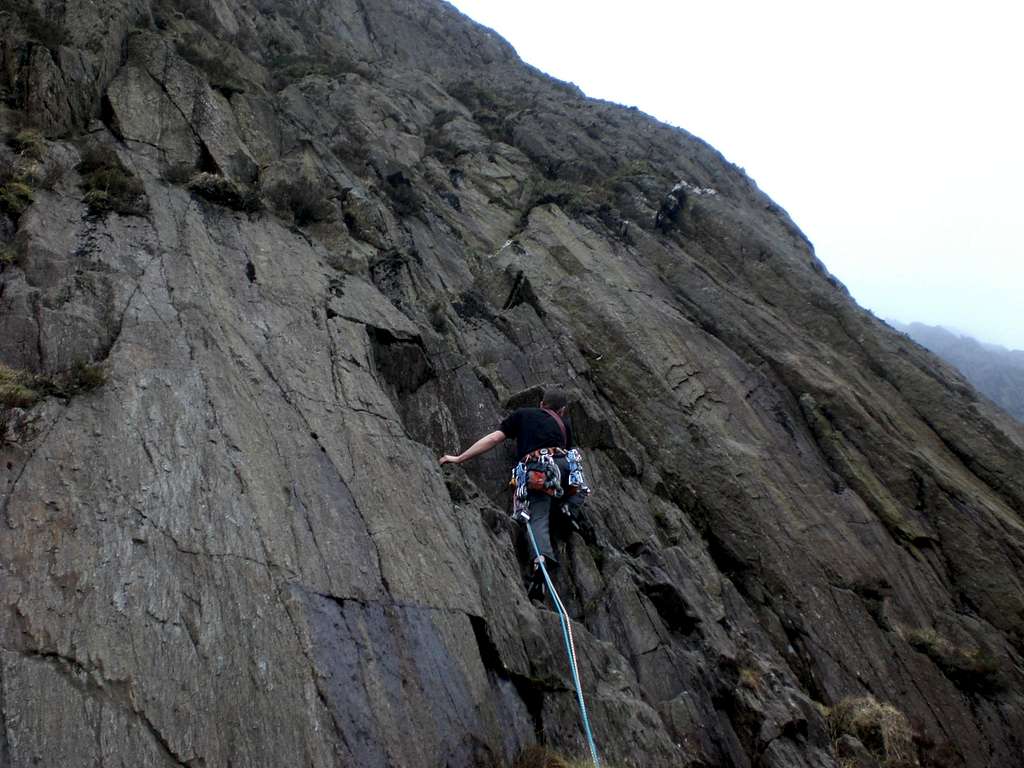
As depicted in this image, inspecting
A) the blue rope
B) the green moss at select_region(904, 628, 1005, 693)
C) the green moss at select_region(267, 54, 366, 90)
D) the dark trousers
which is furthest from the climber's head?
the green moss at select_region(267, 54, 366, 90)

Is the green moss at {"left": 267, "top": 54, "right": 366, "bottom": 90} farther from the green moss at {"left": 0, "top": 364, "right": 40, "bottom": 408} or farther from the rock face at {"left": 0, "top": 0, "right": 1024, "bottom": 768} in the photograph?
the green moss at {"left": 0, "top": 364, "right": 40, "bottom": 408}

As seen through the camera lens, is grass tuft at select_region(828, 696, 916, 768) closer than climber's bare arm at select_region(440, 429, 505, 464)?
No

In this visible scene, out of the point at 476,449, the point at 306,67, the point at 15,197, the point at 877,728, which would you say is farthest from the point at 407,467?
the point at 306,67

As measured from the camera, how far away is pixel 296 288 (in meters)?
12.1

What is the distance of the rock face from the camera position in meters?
6.49

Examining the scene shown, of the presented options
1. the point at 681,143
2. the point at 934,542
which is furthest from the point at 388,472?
the point at 681,143

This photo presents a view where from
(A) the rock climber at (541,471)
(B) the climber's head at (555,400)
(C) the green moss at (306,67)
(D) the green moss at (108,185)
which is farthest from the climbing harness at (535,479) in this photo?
(C) the green moss at (306,67)

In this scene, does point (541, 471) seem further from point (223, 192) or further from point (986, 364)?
point (986, 364)

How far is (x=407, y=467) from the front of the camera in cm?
984

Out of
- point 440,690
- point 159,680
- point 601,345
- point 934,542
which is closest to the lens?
point 159,680

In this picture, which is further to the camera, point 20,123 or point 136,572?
point 20,123

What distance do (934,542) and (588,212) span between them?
1524cm

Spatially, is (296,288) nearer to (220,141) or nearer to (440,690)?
(220,141)

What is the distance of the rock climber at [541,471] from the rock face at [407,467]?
1.77 feet
